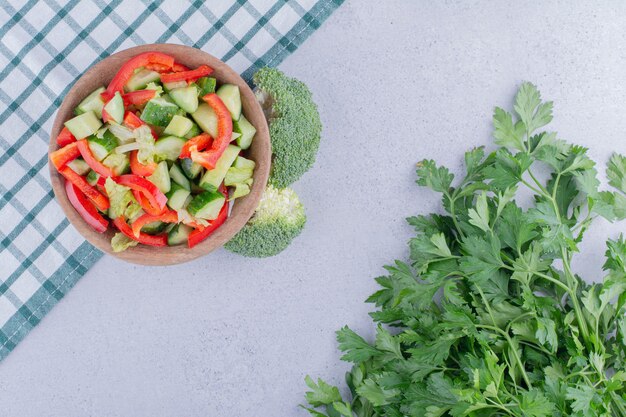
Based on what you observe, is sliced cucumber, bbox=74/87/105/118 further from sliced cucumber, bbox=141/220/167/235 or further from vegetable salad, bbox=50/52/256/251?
sliced cucumber, bbox=141/220/167/235

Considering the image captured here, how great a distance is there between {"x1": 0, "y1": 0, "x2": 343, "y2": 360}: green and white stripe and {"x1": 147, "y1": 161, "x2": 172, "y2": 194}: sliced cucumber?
1.92 ft

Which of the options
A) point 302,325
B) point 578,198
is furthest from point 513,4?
point 302,325

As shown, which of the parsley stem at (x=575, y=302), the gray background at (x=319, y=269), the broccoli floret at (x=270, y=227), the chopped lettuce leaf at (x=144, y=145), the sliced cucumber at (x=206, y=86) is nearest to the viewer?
the chopped lettuce leaf at (x=144, y=145)

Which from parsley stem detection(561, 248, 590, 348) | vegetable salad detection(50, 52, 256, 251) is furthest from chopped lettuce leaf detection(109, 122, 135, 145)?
parsley stem detection(561, 248, 590, 348)

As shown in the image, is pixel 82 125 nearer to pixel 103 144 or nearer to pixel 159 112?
pixel 103 144

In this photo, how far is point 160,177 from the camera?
1.82 m

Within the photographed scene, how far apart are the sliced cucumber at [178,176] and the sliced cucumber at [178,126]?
0.31 feet

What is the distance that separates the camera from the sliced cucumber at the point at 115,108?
181cm

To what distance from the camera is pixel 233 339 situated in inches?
92.4

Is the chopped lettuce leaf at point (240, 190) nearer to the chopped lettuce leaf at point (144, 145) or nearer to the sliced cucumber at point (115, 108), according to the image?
the chopped lettuce leaf at point (144, 145)

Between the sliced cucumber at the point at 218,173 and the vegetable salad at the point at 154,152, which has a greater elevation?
the vegetable salad at the point at 154,152

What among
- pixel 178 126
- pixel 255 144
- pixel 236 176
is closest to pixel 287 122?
pixel 255 144

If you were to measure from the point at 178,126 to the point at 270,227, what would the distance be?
0.49 m

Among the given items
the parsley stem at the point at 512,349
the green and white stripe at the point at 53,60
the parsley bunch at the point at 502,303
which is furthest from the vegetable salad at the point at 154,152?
the parsley stem at the point at 512,349
